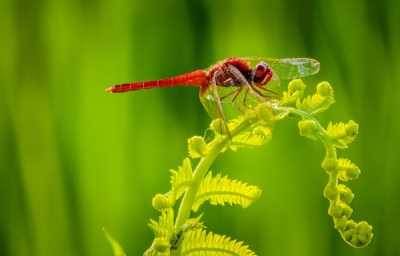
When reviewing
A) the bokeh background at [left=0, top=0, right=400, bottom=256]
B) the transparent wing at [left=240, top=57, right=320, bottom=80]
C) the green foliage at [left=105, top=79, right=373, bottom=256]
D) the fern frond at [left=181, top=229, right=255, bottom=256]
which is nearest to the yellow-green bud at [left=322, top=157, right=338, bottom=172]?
the green foliage at [left=105, top=79, right=373, bottom=256]

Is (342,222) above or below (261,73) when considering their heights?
below

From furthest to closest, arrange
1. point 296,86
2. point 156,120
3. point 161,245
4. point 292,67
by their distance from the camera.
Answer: point 156,120 → point 292,67 → point 296,86 → point 161,245

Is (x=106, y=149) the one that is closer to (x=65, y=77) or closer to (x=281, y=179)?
(x=65, y=77)

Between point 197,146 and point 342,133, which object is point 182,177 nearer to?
point 197,146

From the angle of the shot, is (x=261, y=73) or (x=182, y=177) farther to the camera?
(x=261, y=73)

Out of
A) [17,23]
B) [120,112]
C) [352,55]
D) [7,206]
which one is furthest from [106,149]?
[352,55]

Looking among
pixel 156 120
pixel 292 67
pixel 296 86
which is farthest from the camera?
pixel 156 120

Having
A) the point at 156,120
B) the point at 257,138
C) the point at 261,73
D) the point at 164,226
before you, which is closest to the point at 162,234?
the point at 164,226

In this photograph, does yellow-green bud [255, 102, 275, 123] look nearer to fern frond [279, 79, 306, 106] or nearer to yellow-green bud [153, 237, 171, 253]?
fern frond [279, 79, 306, 106]
